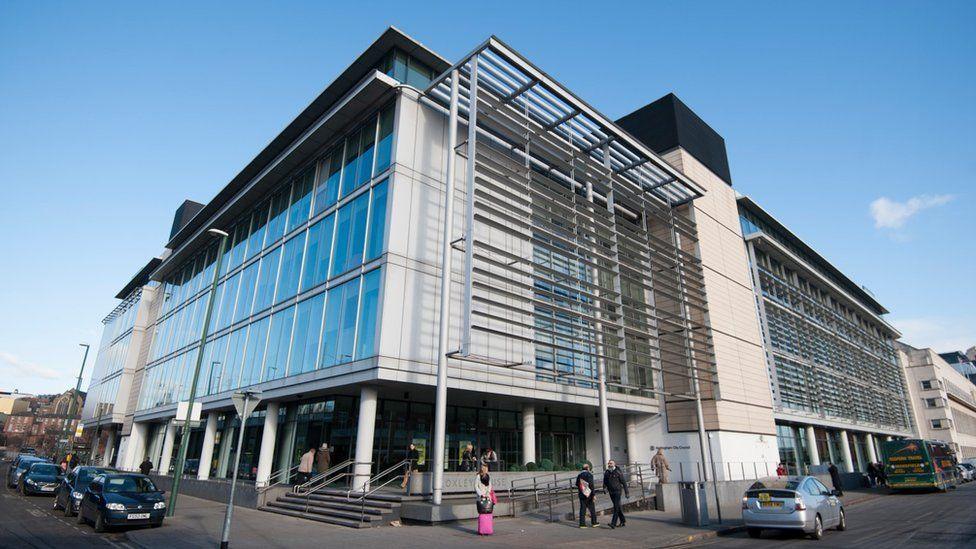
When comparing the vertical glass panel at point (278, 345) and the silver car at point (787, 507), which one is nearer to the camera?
A: the silver car at point (787, 507)

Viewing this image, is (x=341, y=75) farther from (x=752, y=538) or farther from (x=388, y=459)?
(x=752, y=538)

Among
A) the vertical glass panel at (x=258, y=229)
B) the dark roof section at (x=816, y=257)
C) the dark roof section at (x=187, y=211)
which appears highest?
the dark roof section at (x=187, y=211)

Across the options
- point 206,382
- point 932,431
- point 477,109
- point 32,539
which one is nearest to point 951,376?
point 932,431

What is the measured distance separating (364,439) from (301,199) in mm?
13551

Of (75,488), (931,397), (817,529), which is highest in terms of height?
(931,397)

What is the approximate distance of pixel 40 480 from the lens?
22.6 m

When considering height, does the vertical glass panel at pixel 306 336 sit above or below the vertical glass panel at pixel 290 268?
below

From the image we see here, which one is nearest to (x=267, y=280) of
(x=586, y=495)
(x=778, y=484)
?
(x=586, y=495)

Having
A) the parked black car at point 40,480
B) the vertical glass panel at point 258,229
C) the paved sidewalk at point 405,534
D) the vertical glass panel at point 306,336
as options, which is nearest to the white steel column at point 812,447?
the paved sidewalk at point 405,534

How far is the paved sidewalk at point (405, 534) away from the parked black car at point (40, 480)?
11.9 m

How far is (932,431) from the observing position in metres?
67.1

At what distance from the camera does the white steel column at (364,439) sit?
1727 centimetres

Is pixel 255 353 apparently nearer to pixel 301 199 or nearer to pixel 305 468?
pixel 301 199

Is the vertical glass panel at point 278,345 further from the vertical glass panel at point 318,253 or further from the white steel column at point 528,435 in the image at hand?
the white steel column at point 528,435
